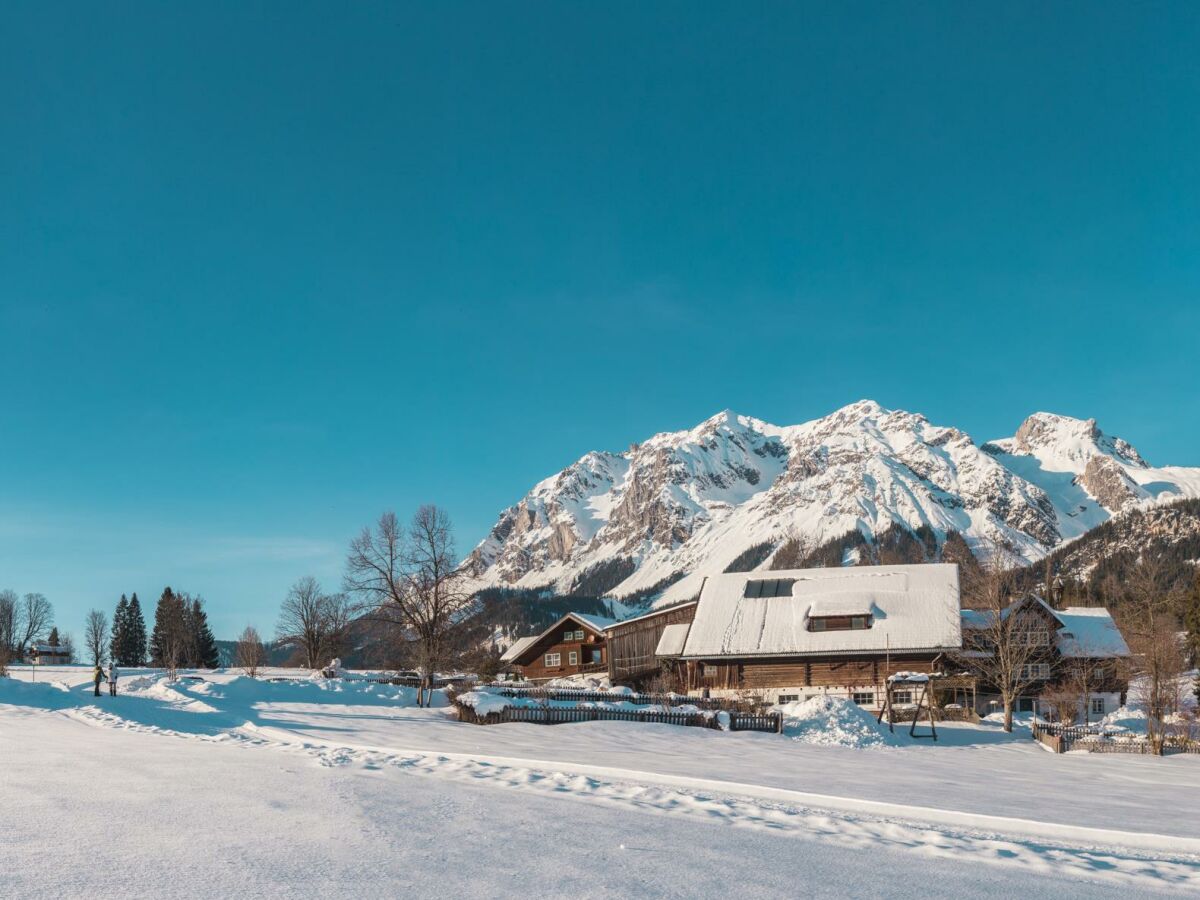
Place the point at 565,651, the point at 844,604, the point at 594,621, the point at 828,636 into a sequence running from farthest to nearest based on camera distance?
the point at 565,651, the point at 594,621, the point at 844,604, the point at 828,636

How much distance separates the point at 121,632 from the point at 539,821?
108 m

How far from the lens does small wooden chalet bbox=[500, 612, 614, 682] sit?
7981 centimetres

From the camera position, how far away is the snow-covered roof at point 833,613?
2031 inches

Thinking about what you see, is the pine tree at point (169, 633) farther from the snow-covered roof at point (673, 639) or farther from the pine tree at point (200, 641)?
the snow-covered roof at point (673, 639)

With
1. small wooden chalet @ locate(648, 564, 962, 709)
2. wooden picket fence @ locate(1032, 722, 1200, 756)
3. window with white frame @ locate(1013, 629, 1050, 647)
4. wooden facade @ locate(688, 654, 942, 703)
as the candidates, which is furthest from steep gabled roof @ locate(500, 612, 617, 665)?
wooden picket fence @ locate(1032, 722, 1200, 756)

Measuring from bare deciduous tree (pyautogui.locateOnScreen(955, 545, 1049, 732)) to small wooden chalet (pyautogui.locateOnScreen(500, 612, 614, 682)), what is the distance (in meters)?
32.6

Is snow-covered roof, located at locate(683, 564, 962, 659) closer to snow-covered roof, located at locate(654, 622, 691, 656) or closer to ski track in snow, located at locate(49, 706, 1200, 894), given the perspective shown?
snow-covered roof, located at locate(654, 622, 691, 656)

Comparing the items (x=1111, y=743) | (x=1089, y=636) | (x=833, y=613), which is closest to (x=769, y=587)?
(x=833, y=613)

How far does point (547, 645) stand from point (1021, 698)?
1635 inches

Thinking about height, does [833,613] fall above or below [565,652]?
above

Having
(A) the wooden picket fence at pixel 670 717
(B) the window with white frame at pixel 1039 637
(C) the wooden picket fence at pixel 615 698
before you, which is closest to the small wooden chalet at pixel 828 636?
(B) the window with white frame at pixel 1039 637

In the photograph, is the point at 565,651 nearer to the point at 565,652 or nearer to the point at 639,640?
the point at 565,652

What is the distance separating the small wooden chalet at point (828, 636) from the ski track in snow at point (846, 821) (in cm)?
3704

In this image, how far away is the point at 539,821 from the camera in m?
11.8
